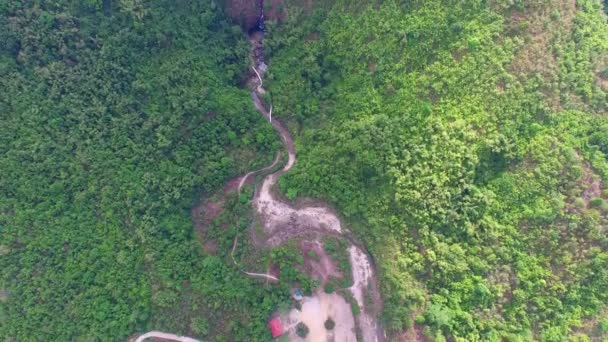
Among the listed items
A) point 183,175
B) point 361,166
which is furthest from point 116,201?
point 361,166

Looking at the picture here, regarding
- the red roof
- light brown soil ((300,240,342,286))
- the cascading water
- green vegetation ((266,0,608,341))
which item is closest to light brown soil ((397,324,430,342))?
green vegetation ((266,0,608,341))

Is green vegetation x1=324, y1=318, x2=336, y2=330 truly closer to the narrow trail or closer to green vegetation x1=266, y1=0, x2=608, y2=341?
the narrow trail

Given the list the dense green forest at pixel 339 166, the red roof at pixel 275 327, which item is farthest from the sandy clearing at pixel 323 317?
the dense green forest at pixel 339 166

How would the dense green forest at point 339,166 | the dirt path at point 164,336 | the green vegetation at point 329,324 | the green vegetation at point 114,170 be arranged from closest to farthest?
the dense green forest at point 339,166 → the green vegetation at point 114,170 → the green vegetation at point 329,324 → the dirt path at point 164,336

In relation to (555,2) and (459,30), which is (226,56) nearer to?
(459,30)

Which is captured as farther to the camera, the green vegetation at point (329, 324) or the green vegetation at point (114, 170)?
the green vegetation at point (329, 324)

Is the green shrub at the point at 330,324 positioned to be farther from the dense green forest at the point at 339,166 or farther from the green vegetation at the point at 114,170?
the dense green forest at the point at 339,166
